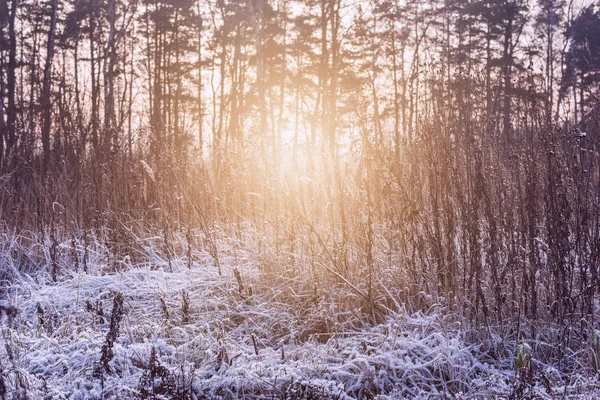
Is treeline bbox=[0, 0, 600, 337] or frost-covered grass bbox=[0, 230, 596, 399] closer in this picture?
frost-covered grass bbox=[0, 230, 596, 399]

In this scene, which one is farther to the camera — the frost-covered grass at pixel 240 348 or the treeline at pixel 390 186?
the treeline at pixel 390 186

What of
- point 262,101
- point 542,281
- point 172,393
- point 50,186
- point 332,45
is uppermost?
point 332,45

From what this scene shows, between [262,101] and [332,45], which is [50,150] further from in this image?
[332,45]

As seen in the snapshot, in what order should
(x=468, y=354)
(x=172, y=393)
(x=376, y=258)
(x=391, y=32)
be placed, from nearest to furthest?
(x=172, y=393)
(x=468, y=354)
(x=376, y=258)
(x=391, y=32)

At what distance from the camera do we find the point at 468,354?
2479 millimetres

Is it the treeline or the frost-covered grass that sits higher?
the treeline

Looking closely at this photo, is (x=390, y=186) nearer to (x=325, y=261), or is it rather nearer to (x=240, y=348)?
(x=325, y=261)

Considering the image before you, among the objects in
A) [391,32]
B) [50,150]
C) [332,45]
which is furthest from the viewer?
[391,32]

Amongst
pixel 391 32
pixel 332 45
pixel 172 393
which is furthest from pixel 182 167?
pixel 391 32

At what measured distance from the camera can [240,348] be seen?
2660mm

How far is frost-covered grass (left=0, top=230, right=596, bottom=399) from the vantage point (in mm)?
2246

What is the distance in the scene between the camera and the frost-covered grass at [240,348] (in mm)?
2246

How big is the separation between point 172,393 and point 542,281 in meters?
2.20

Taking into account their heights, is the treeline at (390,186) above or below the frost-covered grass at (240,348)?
above
